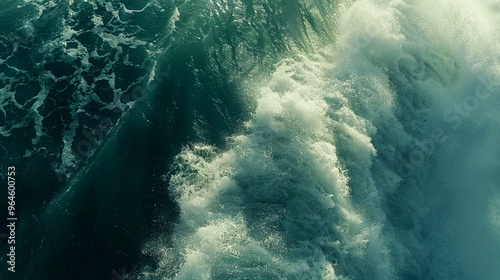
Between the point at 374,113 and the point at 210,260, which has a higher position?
the point at 374,113

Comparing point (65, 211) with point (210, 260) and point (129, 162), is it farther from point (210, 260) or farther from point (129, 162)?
point (210, 260)

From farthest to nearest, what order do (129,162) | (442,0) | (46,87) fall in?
1. (442,0)
2. (46,87)
3. (129,162)

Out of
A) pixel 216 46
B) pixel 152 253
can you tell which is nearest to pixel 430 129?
pixel 216 46

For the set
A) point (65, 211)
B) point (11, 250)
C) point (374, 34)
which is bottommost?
point (11, 250)

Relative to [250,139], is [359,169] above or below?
above
